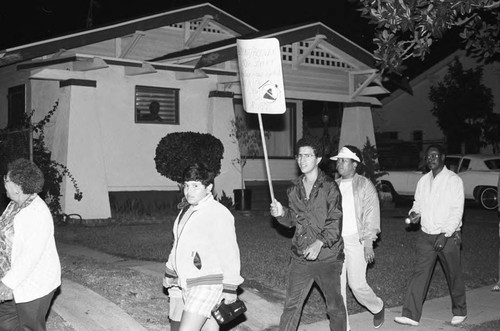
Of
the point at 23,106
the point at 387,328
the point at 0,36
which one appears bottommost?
the point at 387,328

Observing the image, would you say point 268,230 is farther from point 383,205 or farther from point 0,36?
point 0,36

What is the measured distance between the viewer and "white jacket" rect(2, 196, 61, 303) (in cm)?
514

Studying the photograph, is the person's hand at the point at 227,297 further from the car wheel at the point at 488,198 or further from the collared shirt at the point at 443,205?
the car wheel at the point at 488,198

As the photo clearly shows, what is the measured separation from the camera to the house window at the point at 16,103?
57.0 feet

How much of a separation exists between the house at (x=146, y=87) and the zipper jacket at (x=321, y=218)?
923 centimetres

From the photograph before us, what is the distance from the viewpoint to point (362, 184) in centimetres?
718

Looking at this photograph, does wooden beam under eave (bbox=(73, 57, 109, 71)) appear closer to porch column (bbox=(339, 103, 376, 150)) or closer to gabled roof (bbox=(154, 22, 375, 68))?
gabled roof (bbox=(154, 22, 375, 68))

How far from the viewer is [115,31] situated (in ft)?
54.7

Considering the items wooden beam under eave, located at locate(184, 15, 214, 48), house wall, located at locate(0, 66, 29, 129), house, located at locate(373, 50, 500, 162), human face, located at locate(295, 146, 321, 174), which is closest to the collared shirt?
human face, located at locate(295, 146, 321, 174)

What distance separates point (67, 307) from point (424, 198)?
12.9 feet

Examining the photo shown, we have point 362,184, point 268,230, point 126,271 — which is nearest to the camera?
point 362,184

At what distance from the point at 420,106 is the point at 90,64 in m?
22.5

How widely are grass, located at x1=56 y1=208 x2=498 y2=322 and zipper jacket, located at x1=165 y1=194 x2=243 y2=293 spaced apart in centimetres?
324

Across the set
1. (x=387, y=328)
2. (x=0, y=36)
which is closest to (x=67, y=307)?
(x=387, y=328)
